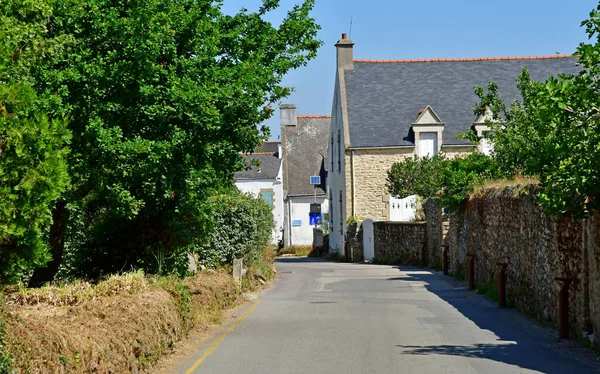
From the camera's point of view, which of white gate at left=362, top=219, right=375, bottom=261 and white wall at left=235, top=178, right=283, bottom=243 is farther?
white wall at left=235, top=178, right=283, bottom=243

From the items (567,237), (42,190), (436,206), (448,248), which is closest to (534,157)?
(567,237)

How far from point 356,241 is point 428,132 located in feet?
22.3

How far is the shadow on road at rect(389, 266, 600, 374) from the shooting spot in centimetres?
1135

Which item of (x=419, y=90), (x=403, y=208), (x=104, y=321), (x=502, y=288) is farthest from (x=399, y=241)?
(x=104, y=321)

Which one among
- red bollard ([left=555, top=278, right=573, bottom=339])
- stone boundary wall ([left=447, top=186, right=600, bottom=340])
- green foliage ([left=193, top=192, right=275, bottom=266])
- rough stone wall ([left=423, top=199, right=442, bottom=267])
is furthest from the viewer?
rough stone wall ([left=423, top=199, right=442, bottom=267])

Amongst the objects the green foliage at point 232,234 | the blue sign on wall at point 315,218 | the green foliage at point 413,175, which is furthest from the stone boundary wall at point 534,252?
the blue sign on wall at point 315,218

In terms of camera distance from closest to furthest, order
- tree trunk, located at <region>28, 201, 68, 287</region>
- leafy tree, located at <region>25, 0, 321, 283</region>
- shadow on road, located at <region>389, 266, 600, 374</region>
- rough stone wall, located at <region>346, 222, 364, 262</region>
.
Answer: shadow on road, located at <region>389, 266, 600, 374</region> < leafy tree, located at <region>25, 0, 321, 283</region> < tree trunk, located at <region>28, 201, 68, 287</region> < rough stone wall, located at <region>346, 222, 364, 262</region>

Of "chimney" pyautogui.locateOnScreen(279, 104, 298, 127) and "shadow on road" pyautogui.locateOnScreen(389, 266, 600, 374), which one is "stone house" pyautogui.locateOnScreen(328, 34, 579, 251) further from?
"shadow on road" pyautogui.locateOnScreen(389, 266, 600, 374)

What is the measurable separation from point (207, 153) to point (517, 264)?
728cm

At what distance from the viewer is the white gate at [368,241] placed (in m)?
43.8

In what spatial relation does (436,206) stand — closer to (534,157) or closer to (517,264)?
(517,264)

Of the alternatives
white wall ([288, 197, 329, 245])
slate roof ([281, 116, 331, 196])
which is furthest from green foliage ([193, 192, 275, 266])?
slate roof ([281, 116, 331, 196])

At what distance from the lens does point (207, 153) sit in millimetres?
15484

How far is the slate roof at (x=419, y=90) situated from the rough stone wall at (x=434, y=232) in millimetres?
10774
